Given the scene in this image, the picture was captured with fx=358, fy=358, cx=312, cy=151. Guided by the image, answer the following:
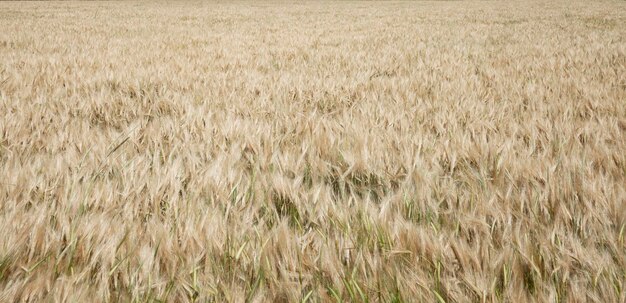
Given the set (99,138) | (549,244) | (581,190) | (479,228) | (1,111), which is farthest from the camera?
(1,111)

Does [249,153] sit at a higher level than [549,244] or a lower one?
lower

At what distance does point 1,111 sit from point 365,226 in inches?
91.6

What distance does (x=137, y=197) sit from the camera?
1.04m

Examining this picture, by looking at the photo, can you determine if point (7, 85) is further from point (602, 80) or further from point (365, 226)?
point (602, 80)

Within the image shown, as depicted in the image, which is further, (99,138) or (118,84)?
(118,84)

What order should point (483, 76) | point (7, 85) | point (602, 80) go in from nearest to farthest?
point (7, 85)
point (602, 80)
point (483, 76)

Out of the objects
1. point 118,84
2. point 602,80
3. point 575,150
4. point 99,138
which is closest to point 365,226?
point 575,150

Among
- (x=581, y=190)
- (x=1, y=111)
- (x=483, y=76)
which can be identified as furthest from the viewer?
(x=483, y=76)

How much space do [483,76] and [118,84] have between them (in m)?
3.27

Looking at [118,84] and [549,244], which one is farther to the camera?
[118,84]

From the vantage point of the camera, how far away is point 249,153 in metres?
1.51

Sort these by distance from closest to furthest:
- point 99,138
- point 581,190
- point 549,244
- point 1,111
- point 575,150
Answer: point 549,244 → point 581,190 → point 575,150 → point 99,138 → point 1,111

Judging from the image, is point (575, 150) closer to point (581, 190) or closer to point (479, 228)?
point (581, 190)

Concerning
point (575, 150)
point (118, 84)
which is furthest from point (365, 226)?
point (118, 84)
